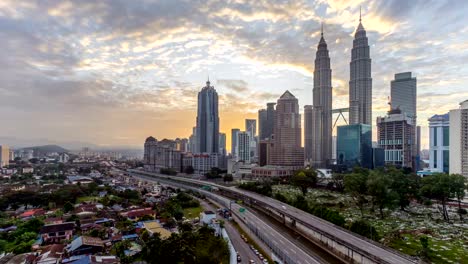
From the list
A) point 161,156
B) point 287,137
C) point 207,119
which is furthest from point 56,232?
point 207,119

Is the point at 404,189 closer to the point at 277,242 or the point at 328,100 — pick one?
the point at 277,242

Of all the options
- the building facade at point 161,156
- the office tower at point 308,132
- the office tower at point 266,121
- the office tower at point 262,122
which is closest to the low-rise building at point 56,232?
the building facade at point 161,156

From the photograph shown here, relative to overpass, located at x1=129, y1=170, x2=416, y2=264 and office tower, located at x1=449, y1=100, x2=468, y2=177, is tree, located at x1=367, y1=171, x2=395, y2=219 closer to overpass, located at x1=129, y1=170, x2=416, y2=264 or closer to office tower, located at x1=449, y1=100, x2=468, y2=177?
overpass, located at x1=129, y1=170, x2=416, y2=264

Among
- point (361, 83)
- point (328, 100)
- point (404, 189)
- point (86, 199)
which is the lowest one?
point (86, 199)

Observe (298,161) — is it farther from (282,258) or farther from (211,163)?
(282,258)

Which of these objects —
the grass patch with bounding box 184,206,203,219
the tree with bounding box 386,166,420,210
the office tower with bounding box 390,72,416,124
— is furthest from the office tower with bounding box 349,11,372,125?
the grass patch with bounding box 184,206,203,219

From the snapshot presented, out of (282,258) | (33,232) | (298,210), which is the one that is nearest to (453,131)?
(298,210)

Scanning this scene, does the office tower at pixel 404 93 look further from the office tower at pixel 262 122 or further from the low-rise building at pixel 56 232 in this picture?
the low-rise building at pixel 56 232
